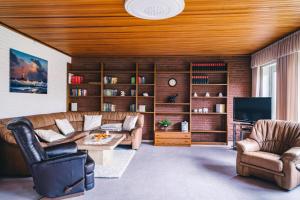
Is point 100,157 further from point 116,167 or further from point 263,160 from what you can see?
point 263,160

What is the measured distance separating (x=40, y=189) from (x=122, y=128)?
10.5 feet

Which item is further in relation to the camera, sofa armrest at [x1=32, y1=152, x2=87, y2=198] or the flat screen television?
the flat screen television

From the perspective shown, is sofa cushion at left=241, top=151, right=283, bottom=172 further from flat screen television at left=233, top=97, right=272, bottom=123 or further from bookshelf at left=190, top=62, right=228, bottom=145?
bookshelf at left=190, top=62, right=228, bottom=145

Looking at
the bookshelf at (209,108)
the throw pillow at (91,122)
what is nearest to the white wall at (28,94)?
the throw pillow at (91,122)

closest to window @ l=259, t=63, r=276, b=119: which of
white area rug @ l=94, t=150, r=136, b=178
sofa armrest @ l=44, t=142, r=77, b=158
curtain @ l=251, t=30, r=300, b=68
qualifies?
curtain @ l=251, t=30, r=300, b=68

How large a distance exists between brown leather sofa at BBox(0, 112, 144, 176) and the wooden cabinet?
703mm

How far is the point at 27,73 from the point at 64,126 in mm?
1492

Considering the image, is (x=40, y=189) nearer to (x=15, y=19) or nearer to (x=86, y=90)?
(x=15, y=19)

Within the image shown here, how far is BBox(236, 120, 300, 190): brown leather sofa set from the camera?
9.66 ft

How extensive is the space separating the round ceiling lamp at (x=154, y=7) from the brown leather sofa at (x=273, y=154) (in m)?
2.56

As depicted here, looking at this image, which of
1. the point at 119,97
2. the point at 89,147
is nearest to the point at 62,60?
the point at 119,97

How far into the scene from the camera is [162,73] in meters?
6.25

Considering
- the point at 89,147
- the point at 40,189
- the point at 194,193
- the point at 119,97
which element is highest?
the point at 119,97

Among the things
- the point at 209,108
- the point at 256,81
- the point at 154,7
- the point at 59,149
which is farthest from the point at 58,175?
the point at 256,81
